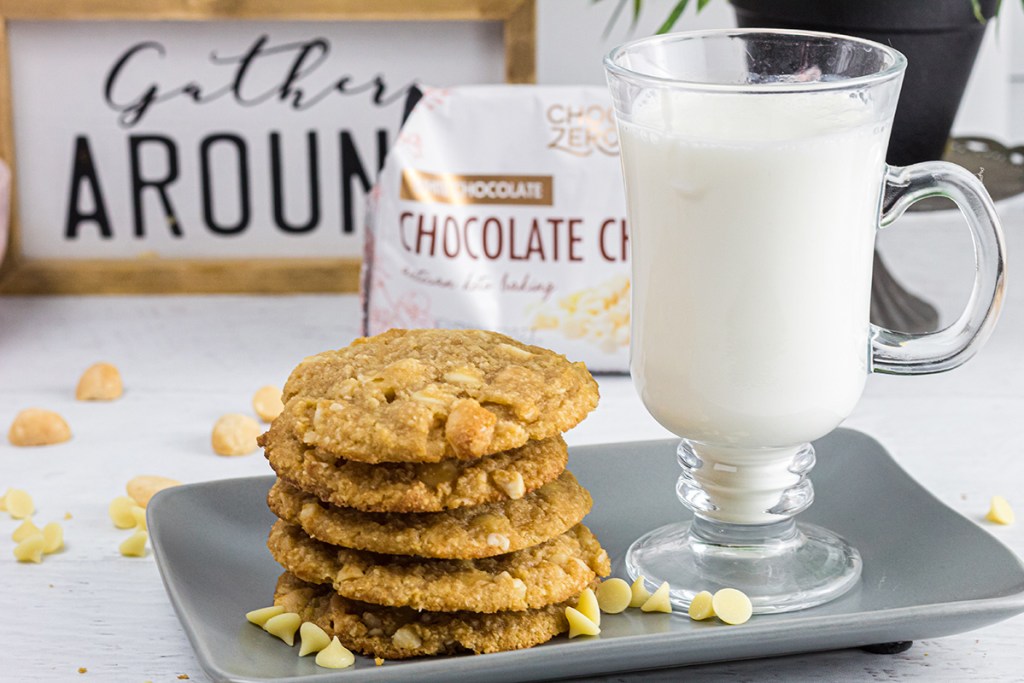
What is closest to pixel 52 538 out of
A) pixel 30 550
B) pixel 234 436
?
pixel 30 550

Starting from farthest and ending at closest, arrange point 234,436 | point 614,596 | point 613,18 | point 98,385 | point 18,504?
point 613,18 → point 98,385 → point 234,436 → point 18,504 → point 614,596

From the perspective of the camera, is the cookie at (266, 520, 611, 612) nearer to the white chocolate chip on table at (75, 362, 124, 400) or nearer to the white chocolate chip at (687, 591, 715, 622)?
the white chocolate chip at (687, 591, 715, 622)

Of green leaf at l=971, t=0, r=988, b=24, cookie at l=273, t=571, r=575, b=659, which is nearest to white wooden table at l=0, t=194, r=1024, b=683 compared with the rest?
cookie at l=273, t=571, r=575, b=659

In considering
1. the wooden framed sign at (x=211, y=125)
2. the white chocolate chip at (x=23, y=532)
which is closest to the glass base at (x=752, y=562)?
the white chocolate chip at (x=23, y=532)

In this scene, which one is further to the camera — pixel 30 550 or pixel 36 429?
pixel 36 429

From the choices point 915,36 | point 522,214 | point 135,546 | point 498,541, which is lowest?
point 135,546

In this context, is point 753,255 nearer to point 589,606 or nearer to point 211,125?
point 589,606

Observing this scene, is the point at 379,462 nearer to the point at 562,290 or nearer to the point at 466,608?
the point at 466,608
